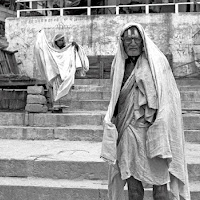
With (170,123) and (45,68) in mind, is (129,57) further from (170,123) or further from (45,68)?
(45,68)

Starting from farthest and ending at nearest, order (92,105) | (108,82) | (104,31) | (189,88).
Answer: (104,31) → (108,82) → (189,88) → (92,105)

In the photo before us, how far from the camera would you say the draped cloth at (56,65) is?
307 inches

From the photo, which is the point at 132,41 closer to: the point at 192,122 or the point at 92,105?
the point at 192,122

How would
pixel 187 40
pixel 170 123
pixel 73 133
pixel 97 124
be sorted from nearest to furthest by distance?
pixel 170 123, pixel 73 133, pixel 97 124, pixel 187 40

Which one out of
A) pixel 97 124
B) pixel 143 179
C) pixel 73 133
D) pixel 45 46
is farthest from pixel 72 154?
pixel 45 46

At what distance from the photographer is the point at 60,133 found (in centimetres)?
687

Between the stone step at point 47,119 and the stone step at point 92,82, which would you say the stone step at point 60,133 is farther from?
the stone step at point 92,82

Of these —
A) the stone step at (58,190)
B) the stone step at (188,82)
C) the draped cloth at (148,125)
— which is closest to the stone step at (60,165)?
the stone step at (58,190)

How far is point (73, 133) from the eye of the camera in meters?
6.81

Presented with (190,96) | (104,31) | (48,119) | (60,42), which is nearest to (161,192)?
(48,119)

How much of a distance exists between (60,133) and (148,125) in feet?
13.9

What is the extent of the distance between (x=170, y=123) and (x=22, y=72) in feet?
39.1

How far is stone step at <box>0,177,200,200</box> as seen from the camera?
421 centimetres

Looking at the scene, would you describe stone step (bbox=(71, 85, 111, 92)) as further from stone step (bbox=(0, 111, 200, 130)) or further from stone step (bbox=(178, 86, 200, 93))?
stone step (bbox=(0, 111, 200, 130))
